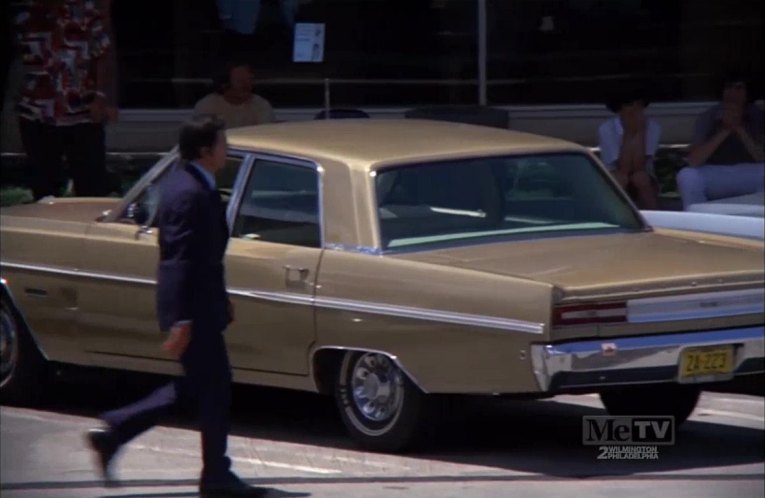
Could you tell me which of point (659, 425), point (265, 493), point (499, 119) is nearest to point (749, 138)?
point (499, 119)

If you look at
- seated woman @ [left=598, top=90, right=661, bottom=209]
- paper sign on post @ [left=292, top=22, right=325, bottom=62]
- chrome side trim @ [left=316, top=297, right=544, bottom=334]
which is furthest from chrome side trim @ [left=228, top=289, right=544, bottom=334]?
paper sign on post @ [left=292, top=22, right=325, bottom=62]

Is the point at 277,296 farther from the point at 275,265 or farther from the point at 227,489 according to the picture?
the point at 227,489

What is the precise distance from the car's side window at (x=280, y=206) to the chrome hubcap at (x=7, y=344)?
1502 mm

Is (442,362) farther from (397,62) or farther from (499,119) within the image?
(397,62)

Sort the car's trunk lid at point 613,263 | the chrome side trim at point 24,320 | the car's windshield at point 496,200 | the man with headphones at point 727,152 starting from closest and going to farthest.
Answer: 1. the car's trunk lid at point 613,263
2. the car's windshield at point 496,200
3. the chrome side trim at point 24,320
4. the man with headphones at point 727,152

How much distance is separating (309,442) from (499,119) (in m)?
5.88

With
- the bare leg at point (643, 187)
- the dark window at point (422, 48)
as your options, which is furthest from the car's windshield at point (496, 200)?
the dark window at point (422, 48)

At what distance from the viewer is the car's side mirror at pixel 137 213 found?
27.3 ft

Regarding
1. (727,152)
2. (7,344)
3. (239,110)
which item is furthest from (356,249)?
(727,152)

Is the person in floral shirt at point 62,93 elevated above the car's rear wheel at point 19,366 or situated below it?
above

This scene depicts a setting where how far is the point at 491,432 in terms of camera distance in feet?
26.9

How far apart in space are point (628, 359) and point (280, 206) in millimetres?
1945

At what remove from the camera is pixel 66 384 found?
380 inches

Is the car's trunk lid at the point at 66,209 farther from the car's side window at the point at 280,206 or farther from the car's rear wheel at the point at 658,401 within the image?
the car's rear wheel at the point at 658,401
